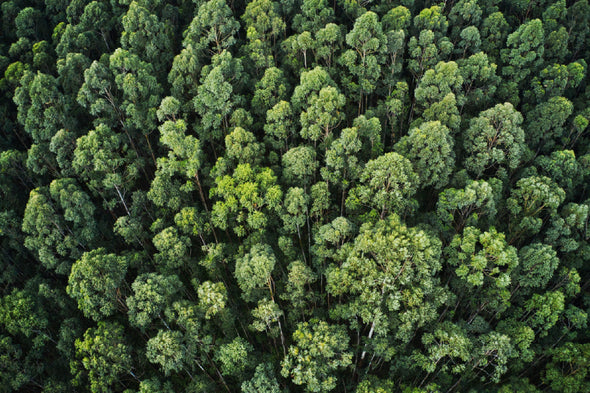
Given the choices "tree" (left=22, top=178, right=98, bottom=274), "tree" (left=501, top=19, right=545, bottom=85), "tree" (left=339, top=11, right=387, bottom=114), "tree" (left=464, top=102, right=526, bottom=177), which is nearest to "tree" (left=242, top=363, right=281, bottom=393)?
"tree" (left=22, top=178, right=98, bottom=274)

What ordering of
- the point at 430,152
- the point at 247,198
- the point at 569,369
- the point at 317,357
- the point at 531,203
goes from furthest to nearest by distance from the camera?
the point at 430,152 → the point at 531,203 → the point at 247,198 → the point at 569,369 → the point at 317,357

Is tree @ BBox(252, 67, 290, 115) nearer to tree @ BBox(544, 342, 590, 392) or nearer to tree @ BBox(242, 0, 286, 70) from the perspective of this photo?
tree @ BBox(242, 0, 286, 70)

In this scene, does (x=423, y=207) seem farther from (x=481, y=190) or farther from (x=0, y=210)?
(x=0, y=210)

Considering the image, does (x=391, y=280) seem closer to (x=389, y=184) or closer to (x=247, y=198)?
(x=389, y=184)

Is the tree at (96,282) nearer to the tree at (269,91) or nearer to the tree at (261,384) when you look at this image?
the tree at (261,384)

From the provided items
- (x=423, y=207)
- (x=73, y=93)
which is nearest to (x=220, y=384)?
(x=423, y=207)

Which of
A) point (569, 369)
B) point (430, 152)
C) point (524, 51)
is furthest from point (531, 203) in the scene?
point (524, 51)
